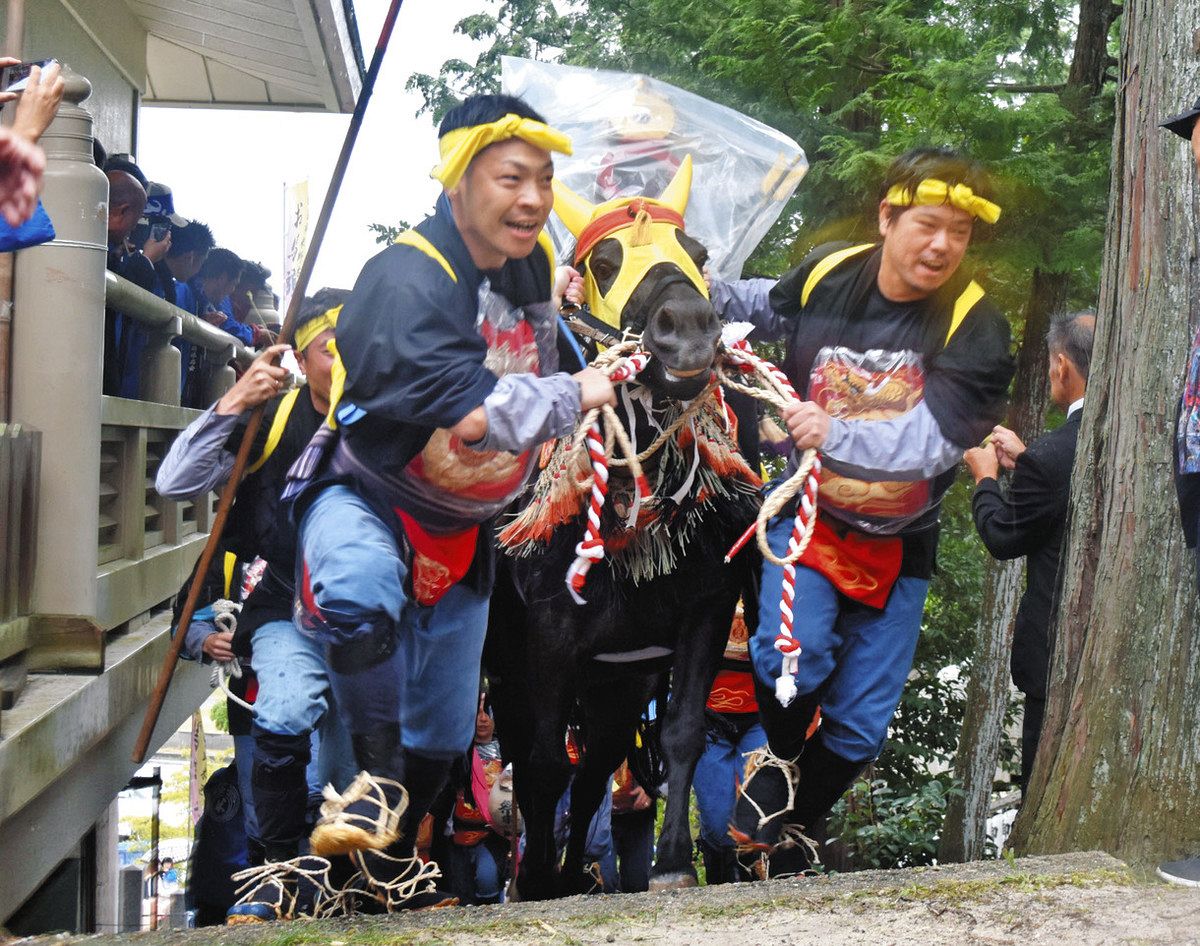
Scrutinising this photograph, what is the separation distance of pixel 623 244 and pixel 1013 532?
1539 millimetres

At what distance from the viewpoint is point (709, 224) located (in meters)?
4.34

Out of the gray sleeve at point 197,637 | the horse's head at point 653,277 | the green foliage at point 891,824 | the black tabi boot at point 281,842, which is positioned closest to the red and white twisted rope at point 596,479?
the horse's head at point 653,277

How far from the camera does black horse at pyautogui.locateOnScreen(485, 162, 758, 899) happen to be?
11.9ft

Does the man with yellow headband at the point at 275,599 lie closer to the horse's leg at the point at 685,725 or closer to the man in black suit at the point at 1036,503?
the horse's leg at the point at 685,725

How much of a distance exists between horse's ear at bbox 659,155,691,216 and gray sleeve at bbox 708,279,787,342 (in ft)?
1.00

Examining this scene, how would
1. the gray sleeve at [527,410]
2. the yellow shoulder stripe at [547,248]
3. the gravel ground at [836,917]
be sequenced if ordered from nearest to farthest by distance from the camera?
the gravel ground at [836,917] → the gray sleeve at [527,410] → the yellow shoulder stripe at [547,248]

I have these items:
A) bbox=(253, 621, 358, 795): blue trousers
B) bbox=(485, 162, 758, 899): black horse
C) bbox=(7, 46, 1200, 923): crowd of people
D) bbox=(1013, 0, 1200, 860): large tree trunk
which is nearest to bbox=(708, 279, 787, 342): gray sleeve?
bbox=(7, 46, 1200, 923): crowd of people

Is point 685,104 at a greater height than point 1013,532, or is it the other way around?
point 685,104

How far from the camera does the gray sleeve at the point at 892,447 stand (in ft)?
12.5

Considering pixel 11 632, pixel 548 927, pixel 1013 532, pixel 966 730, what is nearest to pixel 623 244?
pixel 1013 532

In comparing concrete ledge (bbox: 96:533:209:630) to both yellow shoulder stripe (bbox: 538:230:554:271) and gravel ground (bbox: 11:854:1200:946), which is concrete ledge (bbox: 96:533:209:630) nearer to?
gravel ground (bbox: 11:854:1200:946)

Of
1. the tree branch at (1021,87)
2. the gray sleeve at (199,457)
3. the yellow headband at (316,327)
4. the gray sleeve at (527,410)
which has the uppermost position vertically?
the tree branch at (1021,87)

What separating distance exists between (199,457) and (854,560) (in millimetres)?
1960

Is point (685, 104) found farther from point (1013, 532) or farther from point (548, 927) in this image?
point (548, 927)
